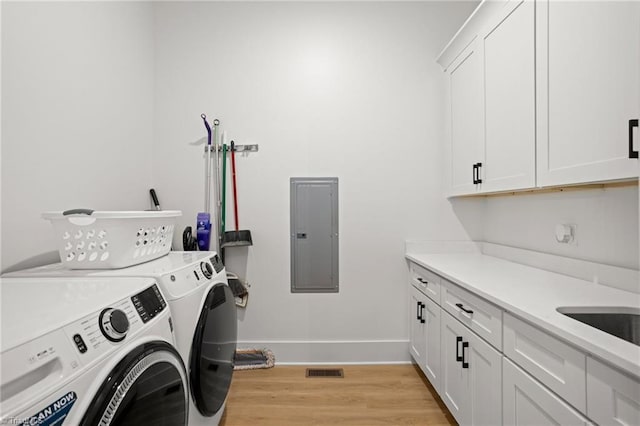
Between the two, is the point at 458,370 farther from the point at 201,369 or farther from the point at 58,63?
the point at 58,63

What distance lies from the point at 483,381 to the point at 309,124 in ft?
6.36

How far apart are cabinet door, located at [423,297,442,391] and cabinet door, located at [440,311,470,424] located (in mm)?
65

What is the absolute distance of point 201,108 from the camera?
257 centimetres

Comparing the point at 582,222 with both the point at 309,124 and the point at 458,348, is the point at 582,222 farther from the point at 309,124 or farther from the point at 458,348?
the point at 309,124

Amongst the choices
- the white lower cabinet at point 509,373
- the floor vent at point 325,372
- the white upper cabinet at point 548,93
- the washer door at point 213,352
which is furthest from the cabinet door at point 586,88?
the floor vent at point 325,372

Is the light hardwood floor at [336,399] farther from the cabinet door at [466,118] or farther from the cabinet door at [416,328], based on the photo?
the cabinet door at [466,118]

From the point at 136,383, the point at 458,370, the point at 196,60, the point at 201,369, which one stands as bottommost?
the point at 458,370

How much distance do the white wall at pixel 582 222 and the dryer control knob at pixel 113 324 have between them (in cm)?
186

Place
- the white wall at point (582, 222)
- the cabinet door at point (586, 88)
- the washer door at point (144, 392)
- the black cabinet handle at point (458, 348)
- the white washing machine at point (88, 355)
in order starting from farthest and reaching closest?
1. the black cabinet handle at point (458, 348)
2. the white wall at point (582, 222)
3. the cabinet door at point (586, 88)
4. the washer door at point (144, 392)
5. the white washing machine at point (88, 355)

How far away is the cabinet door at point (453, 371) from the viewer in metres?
1.60

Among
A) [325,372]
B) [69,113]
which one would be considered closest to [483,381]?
[325,372]

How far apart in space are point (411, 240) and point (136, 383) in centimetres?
209

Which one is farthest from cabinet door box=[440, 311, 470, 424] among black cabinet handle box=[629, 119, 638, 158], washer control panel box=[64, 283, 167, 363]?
washer control panel box=[64, 283, 167, 363]

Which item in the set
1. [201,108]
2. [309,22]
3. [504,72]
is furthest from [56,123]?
[504,72]
